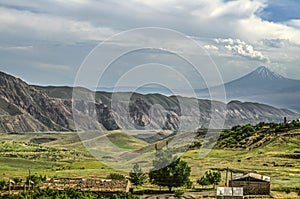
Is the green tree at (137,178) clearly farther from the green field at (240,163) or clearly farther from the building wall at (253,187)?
the building wall at (253,187)

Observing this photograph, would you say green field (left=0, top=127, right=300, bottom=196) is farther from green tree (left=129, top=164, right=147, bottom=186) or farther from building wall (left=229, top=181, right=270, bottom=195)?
green tree (left=129, top=164, right=147, bottom=186)

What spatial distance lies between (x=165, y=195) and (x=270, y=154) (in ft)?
210

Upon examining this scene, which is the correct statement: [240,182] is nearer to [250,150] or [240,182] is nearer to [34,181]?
[34,181]

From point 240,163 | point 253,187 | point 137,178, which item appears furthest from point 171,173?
point 240,163

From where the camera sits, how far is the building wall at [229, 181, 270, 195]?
7594 cm

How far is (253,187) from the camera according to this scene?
253 feet

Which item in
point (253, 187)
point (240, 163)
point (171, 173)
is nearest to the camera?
point (253, 187)

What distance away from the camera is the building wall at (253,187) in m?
75.9

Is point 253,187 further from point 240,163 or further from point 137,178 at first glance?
point 240,163

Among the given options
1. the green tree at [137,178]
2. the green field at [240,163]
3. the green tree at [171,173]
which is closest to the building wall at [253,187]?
the green field at [240,163]

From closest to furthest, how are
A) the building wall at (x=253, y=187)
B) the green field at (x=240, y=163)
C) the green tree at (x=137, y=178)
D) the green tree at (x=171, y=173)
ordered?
the building wall at (x=253, y=187)
the green tree at (x=171, y=173)
the green tree at (x=137, y=178)
the green field at (x=240, y=163)

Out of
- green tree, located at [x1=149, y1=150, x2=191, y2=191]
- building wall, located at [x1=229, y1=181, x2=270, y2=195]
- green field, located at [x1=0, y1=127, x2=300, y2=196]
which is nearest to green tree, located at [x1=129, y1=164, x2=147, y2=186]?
green tree, located at [x1=149, y1=150, x2=191, y2=191]

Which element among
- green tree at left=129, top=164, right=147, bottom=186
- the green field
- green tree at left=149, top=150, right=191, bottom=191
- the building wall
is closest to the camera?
the building wall

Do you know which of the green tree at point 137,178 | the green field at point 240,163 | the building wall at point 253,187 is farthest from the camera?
the green field at point 240,163
